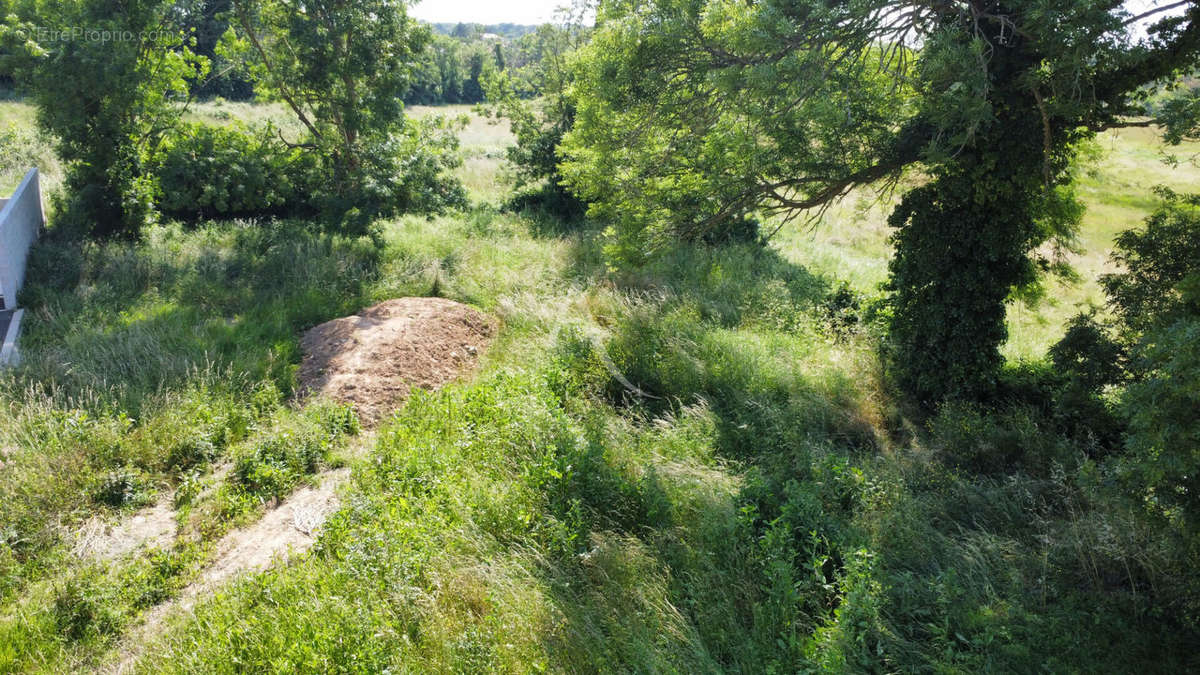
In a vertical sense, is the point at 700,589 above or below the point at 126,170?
below

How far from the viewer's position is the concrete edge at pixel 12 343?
7.40 meters

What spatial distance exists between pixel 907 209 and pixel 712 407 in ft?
11.6

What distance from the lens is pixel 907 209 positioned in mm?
7766

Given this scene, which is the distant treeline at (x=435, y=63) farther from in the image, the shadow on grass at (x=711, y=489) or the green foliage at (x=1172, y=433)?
the green foliage at (x=1172, y=433)

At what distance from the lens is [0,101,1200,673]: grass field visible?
152 inches

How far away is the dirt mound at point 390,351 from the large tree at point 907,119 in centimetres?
272

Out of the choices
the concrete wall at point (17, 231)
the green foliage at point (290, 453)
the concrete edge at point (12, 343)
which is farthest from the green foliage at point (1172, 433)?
the concrete wall at point (17, 231)

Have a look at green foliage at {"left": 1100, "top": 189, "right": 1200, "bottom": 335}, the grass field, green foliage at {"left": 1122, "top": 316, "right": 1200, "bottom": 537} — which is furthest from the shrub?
green foliage at {"left": 1100, "top": 189, "right": 1200, "bottom": 335}

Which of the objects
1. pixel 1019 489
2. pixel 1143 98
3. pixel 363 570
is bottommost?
pixel 363 570

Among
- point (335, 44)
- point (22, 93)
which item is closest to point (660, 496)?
point (335, 44)

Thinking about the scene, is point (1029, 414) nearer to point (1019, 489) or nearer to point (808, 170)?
point (1019, 489)

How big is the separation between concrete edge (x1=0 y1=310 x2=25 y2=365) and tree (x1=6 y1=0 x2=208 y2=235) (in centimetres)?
354

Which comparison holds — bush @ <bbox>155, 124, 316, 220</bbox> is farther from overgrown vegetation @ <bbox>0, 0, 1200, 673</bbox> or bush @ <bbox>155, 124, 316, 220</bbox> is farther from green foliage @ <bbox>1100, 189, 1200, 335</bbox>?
green foliage @ <bbox>1100, 189, 1200, 335</bbox>

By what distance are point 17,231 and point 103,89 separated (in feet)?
9.75
